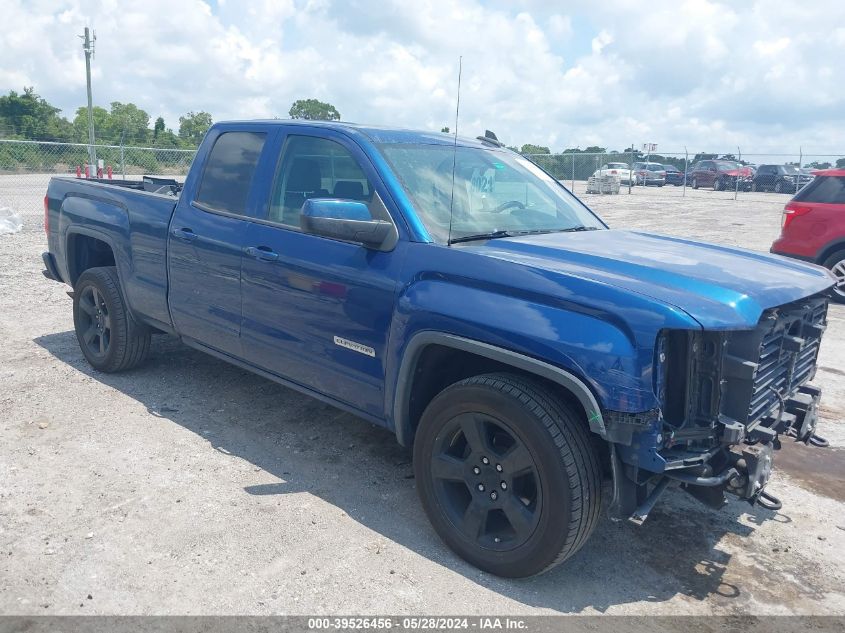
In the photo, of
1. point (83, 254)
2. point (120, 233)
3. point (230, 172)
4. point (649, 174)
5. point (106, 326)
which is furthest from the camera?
point (649, 174)

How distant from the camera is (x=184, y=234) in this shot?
475cm

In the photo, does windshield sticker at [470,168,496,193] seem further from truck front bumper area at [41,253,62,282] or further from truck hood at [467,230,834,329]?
truck front bumper area at [41,253,62,282]

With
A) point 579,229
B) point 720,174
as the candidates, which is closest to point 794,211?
point 579,229

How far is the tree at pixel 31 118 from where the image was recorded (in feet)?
131

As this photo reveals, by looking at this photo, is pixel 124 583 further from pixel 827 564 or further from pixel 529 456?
pixel 827 564

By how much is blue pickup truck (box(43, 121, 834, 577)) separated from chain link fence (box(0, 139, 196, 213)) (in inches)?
549

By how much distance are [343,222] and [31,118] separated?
4626cm

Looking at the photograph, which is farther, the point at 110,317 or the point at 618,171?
the point at 618,171

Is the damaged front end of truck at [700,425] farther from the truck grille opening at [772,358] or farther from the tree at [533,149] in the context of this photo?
the tree at [533,149]

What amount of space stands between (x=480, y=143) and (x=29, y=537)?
3.39m

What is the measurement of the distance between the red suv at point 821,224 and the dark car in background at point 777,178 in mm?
26223

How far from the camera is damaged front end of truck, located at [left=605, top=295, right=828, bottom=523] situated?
9.35 ft

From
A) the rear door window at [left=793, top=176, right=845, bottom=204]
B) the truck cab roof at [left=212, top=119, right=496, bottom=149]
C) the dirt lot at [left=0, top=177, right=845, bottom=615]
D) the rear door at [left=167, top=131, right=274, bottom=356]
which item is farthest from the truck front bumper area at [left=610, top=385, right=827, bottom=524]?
the rear door window at [left=793, top=176, right=845, bottom=204]

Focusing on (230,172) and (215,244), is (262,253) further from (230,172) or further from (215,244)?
(230,172)
